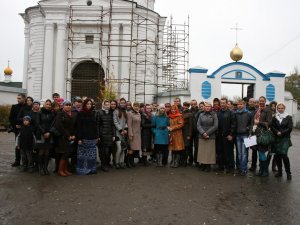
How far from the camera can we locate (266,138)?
310 inches

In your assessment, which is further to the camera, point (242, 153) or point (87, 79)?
point (87, 79)

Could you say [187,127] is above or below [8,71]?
below

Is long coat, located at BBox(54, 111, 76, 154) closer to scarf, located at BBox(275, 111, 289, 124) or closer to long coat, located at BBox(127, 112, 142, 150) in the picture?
long coat, located at BBox(127, 112, 142, 150)

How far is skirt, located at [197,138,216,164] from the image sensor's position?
28.3ft

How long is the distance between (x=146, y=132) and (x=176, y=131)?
86cm

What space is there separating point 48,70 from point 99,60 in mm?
3835

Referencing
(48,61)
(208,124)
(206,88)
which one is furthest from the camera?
(48,61)

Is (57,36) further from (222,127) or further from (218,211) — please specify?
(218,211)

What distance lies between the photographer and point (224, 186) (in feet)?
23.1

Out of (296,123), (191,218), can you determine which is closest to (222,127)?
(191,218)

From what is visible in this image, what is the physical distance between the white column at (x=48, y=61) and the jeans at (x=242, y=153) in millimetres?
19076

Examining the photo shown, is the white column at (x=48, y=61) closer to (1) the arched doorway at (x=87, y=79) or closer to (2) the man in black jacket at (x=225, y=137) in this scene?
(1) the arched doorway at (x=87, y=79)

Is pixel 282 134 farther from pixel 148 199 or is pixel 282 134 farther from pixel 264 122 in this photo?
pixel 148 199

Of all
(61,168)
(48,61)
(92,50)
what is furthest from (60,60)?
(61,168)
